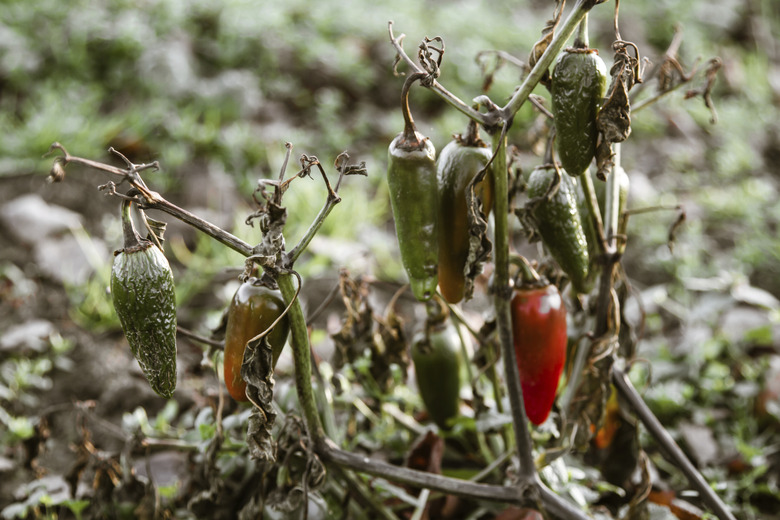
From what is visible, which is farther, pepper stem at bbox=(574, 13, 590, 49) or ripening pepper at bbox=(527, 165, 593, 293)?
ripening pepper at bbox=(527, 165, 593, 293)

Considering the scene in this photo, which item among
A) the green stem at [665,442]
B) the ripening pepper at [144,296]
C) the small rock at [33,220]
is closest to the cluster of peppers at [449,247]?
the ripening pepper at [144,296]

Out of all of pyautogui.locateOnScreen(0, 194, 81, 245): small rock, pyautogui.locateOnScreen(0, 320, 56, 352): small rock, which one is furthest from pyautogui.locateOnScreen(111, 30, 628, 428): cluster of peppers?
pyautogui.locateOnScreen(0, 194, 81, 245): small rock

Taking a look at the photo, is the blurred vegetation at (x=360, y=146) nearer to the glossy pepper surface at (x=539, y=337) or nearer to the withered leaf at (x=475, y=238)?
the glossy pepper surface at (x=539, y=337)

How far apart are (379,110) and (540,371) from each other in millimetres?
2948

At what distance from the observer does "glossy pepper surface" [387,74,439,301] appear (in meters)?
0.95

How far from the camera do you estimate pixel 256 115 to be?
12.3 ft

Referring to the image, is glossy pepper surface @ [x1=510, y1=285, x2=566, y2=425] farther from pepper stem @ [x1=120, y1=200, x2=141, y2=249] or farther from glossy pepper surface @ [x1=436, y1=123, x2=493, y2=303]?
pepper stem @ [x1=120, y1=200, x2=141, y2=249]

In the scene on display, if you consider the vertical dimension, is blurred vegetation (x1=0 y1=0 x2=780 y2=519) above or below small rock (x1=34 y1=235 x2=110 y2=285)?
above

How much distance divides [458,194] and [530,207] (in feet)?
0.48

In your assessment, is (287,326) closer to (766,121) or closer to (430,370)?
(430,370)

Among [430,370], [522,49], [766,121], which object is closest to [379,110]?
[522,49]

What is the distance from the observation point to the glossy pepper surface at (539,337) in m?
1.13

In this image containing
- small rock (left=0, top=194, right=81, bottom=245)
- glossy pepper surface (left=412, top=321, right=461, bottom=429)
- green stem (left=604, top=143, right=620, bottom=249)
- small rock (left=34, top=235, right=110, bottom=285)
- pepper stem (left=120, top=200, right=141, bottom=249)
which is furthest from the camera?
small rock (left=0, top=194, right=81, bottom=245)

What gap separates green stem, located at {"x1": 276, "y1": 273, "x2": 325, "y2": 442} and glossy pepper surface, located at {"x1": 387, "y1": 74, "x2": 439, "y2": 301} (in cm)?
17
